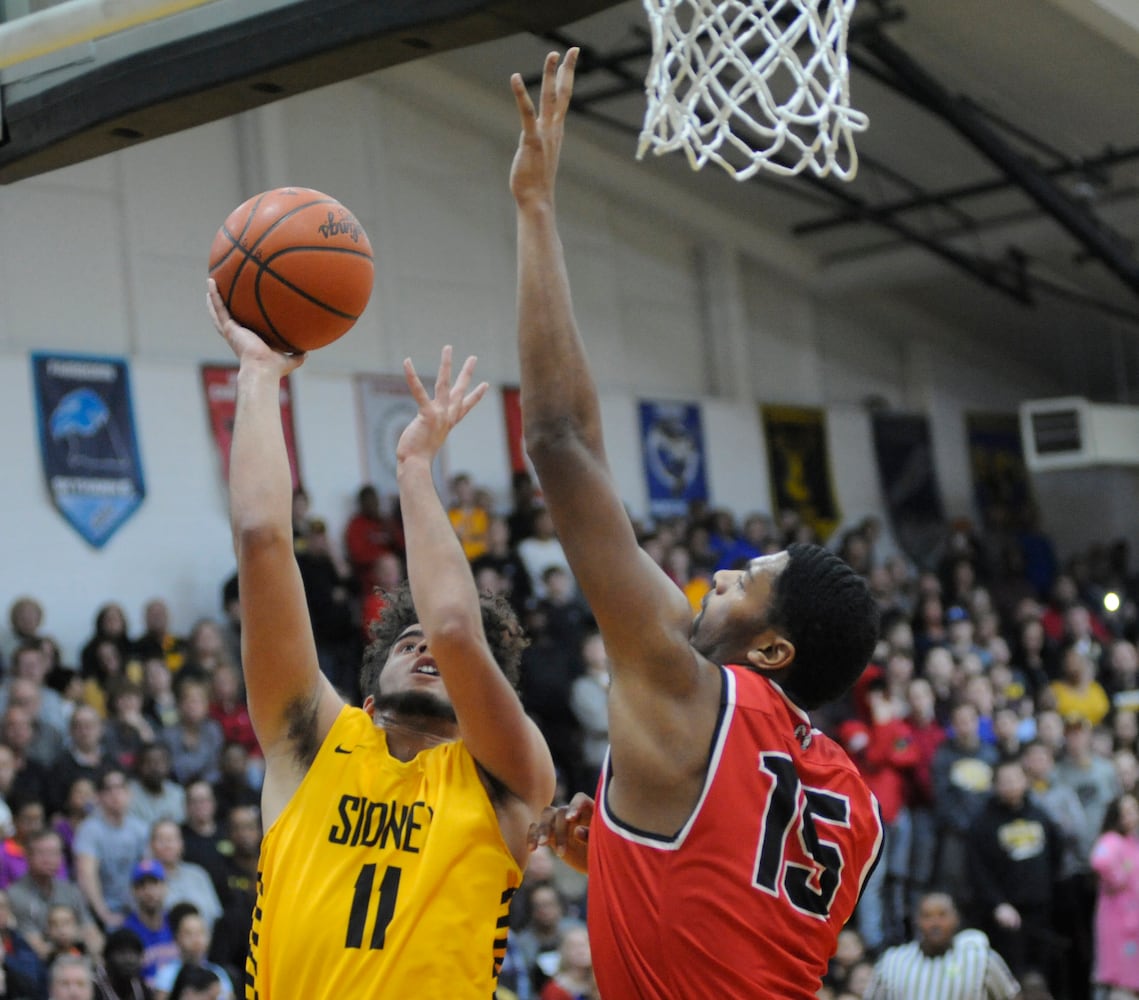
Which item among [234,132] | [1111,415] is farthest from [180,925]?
[1111,415]

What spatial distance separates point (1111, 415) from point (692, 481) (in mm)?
3954

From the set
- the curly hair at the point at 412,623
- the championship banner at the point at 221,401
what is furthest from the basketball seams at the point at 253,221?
the championship banner at the point at 221,401

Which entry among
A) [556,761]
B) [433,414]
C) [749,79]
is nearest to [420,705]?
[433,414]

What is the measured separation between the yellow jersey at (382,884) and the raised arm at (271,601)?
2.6 inches

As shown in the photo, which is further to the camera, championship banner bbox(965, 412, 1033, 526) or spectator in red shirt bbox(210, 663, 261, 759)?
championship banner bbox(965, 412, 1033, 526)

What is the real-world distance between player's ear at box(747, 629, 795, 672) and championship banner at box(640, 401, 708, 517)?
472 inches

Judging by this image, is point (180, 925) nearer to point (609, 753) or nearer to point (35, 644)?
point (35, 644)

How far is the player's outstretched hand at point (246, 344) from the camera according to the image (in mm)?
3133

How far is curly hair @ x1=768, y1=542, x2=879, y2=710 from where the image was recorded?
260 cm

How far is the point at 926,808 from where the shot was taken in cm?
1013

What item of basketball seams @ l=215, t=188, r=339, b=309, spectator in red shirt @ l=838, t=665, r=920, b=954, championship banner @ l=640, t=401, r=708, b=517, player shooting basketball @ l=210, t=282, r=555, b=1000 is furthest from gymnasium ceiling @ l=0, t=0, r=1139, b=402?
player shooting basketball @ l=210, t=282, r=555, b=1000

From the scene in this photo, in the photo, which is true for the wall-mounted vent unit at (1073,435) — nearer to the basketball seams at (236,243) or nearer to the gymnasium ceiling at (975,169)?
the gymnasium ceiling at (975,169)

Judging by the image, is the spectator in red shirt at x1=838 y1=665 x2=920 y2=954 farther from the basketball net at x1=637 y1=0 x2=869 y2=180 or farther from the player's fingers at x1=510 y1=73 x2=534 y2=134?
the player's fingers at x1=510 y1=73 x2=534 y2=134

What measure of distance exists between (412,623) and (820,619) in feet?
3.25
